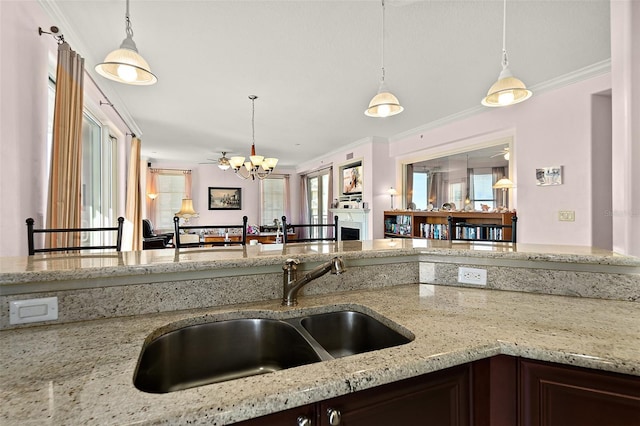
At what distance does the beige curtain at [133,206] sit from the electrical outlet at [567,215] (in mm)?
5646

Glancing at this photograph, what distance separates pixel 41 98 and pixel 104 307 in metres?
1.95

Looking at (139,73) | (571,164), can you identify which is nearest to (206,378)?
(139,73)

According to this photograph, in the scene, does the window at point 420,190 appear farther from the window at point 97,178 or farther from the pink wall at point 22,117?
the pink wall at point 22,117

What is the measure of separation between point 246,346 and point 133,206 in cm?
456

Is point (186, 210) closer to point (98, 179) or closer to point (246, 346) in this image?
point (98, 179)

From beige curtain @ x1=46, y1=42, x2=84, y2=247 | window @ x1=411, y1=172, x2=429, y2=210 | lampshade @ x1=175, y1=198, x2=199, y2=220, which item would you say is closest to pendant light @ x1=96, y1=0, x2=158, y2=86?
beige curtain @ x1=46, y1=42, x2=84, y2=247

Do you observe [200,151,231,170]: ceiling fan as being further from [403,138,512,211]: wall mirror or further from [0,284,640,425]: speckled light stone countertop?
[0,284,640,425]: speckled light stone countertop

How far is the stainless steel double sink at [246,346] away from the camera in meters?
1.00

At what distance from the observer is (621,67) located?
5.81 feet

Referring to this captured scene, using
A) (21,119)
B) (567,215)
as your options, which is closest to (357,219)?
(567,215)

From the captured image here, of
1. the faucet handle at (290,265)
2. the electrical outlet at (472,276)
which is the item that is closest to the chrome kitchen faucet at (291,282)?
the faucet handle at (290,265)

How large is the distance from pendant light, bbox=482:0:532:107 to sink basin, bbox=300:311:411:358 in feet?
5.03

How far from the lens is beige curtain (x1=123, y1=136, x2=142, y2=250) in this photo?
4709 millimetres

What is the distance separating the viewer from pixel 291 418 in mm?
649
